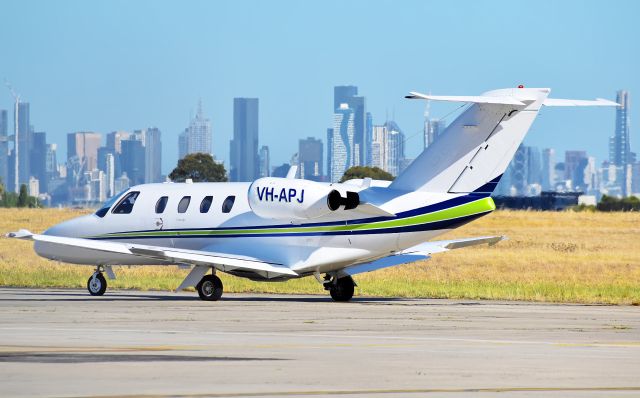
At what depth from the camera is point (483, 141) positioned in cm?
3334

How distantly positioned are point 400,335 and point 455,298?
13920 millimetres

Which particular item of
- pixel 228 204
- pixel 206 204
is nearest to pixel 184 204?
pixel 206 204

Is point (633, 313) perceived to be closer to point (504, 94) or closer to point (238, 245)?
point (504, 94)

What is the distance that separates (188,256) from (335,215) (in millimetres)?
3562

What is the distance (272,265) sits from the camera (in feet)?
116

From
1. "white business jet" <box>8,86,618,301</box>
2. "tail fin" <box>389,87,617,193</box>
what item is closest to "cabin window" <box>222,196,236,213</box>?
"white business jet" <box>8,86,618,301</box>

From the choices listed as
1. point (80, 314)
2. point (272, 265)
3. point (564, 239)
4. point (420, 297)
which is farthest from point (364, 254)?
point (564, 239)

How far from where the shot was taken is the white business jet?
33375 millimetres

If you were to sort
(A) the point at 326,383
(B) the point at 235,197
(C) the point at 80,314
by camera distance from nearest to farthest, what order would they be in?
(A) the point at 326,383
(C) the point at 80,314
(B) the point at 235,197

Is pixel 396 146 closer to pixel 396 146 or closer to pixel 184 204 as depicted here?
pixel 396 146

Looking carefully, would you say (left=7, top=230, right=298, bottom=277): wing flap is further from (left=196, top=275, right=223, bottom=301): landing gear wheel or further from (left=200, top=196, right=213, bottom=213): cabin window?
(left=200, top=196, right=213, bottom=213): cabin window

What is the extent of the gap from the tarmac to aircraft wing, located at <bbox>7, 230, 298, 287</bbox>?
1.21 meters

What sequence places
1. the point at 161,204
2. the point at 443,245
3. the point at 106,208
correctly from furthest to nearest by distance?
the point at 106,208, the point at 161,204, the point at 443,245

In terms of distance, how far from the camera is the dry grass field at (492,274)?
40.7m
